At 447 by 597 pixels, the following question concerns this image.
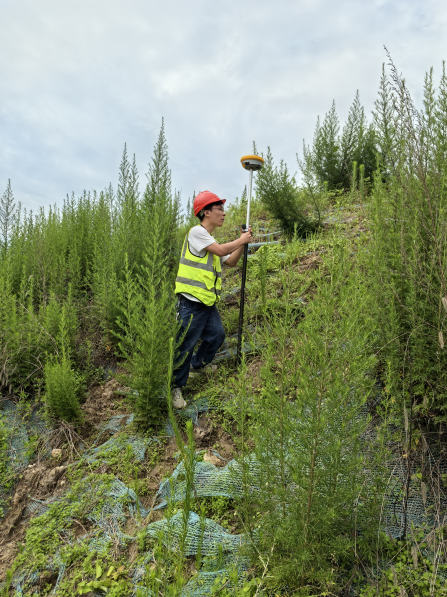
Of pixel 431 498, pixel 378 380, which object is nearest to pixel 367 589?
pixel 431 498

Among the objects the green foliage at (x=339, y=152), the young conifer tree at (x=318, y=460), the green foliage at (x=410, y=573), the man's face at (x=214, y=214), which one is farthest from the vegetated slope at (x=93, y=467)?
the green foliage at (x=339, y=152)

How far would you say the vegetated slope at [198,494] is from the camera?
1804 mm

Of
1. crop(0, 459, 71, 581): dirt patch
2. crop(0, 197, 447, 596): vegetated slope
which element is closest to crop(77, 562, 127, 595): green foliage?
crop(0, 197, 447, 596): vegetated slope

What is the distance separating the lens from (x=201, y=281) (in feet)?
12.3

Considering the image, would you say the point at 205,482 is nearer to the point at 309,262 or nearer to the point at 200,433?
the point at 200,433

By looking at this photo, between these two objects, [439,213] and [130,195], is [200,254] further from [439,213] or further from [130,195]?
[130,195]

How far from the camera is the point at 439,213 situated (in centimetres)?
233

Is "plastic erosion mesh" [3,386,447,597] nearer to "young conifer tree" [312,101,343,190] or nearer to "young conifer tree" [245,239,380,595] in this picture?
"young conifer tree" [245,239,380,595]

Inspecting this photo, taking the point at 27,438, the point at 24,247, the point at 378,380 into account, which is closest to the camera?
the point at 378,380

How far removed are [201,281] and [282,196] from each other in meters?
3.07

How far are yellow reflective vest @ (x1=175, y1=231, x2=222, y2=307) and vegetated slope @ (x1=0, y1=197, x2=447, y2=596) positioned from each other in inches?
34.8

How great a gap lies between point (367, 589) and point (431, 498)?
0.78m

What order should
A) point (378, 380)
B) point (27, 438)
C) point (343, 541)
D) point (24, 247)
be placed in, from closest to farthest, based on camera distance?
point (343, 541)
point (378, 380)
point (27, 438)
point (24, 247)

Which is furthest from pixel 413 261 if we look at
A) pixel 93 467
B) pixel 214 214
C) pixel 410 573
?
pixel 93 467
